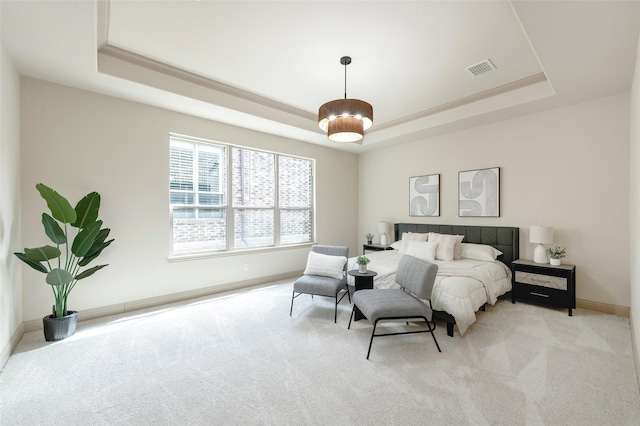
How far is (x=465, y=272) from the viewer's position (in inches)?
136

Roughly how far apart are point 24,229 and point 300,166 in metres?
4.11

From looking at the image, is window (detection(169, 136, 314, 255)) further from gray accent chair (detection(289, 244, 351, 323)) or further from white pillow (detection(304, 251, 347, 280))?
gray accent chair (detection(289, 244, 351, 323))

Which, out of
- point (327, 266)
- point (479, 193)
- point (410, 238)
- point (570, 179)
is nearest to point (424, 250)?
point (410, 238)

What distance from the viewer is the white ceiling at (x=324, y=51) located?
2273mm

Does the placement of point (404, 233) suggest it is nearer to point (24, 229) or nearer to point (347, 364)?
point (347, 364)

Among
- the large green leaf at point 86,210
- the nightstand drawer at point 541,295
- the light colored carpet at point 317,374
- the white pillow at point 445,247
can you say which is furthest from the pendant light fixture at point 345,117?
the nightstand drawer at point 541,295

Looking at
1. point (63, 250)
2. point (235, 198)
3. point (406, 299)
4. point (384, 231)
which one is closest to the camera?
point (406, 299)

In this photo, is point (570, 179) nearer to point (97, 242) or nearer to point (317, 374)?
point (317, 374)

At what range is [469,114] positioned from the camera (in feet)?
14.1

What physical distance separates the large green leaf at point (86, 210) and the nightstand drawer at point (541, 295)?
18.0 feet

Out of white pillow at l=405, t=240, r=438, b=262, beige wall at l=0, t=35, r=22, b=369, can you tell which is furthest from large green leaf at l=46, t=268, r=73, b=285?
white pillow at l=405, t=240, r=438, b=262

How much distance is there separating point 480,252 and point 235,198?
160 inches

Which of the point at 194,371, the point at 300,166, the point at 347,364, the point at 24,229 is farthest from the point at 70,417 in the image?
the point at 300,166

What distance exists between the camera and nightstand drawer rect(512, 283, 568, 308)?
3555 millimetres
